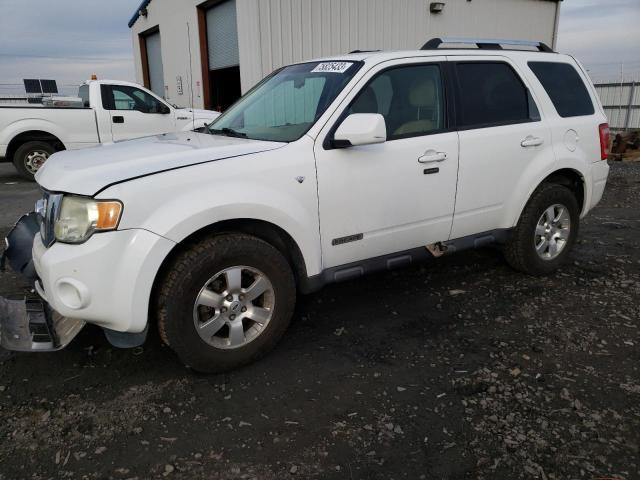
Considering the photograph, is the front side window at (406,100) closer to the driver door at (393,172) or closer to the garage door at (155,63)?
the driver door at (393,172)

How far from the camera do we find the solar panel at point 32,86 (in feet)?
58.4

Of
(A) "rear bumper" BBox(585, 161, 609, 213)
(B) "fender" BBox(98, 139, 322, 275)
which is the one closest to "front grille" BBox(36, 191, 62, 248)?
(B) "fender" BBox(98, 139, 322, 275)

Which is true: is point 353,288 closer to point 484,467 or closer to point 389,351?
point 389,351

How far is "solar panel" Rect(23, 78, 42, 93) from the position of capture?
58.4 feet

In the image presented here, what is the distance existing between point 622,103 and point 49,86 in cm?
2015

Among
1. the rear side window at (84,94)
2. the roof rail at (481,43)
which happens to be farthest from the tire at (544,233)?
the rear side window at (84,94)

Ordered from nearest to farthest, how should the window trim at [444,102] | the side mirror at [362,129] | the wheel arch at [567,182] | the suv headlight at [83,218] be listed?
1. the suv headlight at [83,218]
2. the side mirror at [362,129]
3. the window trim at [444,102]
4. the wheel arch at [567,182]

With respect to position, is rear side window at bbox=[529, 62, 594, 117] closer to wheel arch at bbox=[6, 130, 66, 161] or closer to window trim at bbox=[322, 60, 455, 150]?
window trim at bbox=[322, 60, 455, 150]

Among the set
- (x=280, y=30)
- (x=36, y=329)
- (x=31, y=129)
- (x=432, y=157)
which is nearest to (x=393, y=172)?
(x=432, y=157)

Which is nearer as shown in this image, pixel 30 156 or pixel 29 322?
pixel 29 322

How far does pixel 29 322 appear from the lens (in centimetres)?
287

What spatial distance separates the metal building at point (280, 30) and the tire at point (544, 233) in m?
7.27

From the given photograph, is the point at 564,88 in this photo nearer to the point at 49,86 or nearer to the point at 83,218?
the point at 83,218

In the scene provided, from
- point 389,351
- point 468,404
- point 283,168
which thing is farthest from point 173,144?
point 468,404
